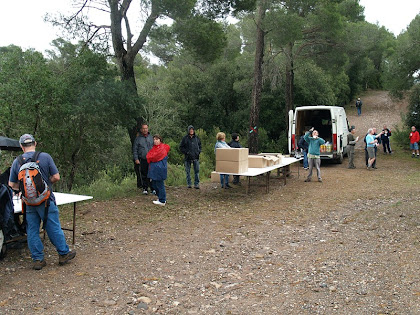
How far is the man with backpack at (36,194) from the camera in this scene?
4719mm

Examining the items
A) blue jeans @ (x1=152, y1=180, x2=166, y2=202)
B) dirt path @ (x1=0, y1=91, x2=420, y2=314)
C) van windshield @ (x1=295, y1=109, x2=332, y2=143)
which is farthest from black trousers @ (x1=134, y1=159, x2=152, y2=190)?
van windshield @ (x1=295, y1=109, x2=332, y2=143)

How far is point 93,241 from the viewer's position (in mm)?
6156

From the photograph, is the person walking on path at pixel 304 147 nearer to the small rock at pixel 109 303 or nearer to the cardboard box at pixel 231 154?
the cardboard box at pixel 231 154

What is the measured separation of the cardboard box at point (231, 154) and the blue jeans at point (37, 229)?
4.63m

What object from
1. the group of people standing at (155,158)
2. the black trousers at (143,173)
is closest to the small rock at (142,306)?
the group of people standing at (155,158)

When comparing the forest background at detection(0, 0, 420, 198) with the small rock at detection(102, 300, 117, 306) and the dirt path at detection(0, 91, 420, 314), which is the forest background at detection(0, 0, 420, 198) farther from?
the small rock at detection(102, 300, 117, 306)

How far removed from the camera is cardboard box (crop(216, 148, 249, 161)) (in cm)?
880

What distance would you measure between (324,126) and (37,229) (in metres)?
13.6

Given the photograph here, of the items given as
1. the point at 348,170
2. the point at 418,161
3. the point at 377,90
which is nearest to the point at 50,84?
the point at 348,170

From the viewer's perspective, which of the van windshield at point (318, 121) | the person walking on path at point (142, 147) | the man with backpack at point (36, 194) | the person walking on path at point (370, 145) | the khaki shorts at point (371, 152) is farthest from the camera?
the van windshield at point (318, 121)

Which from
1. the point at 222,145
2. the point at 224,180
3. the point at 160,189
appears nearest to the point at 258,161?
the point at 222,145

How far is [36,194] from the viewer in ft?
15.5

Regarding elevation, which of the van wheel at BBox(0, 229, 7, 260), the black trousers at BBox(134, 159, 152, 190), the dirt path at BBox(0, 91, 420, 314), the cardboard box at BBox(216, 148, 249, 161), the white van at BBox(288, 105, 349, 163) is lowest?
the dirt path at BBox(0, 91, 420, 314)

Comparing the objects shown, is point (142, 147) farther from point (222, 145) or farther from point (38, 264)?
point (38, 264)
